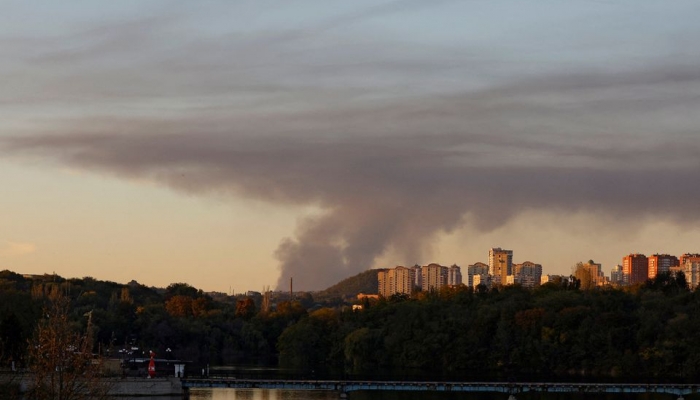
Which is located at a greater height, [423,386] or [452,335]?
[452,335]

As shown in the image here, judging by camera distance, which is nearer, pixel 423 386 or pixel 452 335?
pixel 423 386

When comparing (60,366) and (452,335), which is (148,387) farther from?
(452,335)

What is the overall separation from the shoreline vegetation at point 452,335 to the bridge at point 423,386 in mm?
13364

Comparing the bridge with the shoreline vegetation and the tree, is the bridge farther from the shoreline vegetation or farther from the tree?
the tree

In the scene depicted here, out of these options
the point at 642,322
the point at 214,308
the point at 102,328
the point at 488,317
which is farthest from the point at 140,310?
the point at 642,322

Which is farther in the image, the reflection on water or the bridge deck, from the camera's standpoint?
the reflection on water

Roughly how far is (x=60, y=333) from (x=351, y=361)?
303 feet

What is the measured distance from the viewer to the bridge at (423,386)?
7775 centimetres

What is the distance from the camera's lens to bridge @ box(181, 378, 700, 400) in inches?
3061

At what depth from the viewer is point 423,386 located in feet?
261

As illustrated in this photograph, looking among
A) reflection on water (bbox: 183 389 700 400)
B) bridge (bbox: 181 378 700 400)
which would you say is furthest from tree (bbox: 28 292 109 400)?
reflection on water (bbox: 183 389 700 400)

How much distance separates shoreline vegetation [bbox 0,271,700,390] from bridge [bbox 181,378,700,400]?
526 inches

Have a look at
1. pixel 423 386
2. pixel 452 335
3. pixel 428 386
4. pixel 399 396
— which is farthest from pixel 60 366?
pixel 452 335

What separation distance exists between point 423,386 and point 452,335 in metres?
48.0
